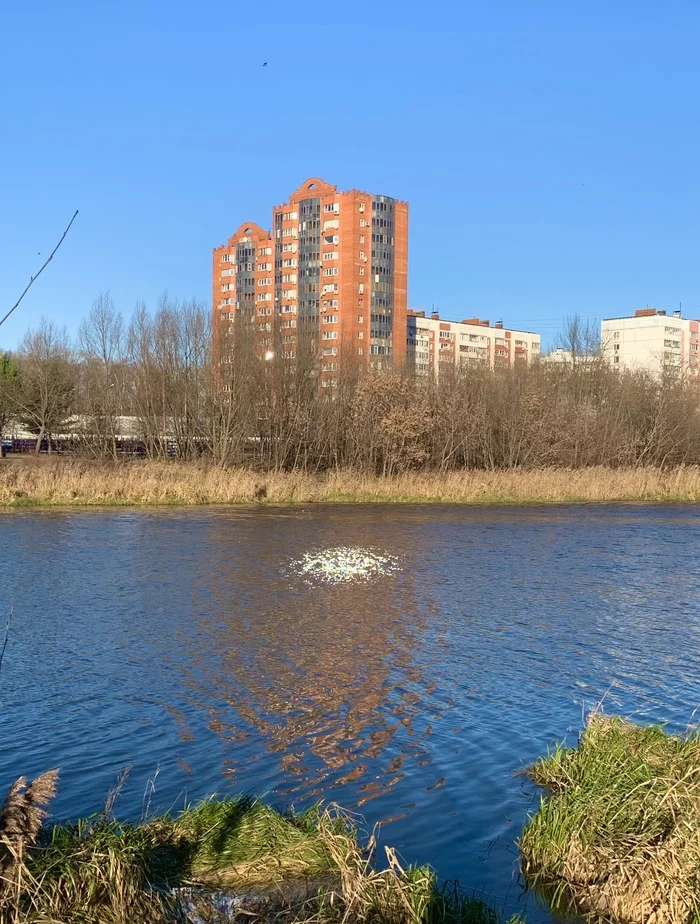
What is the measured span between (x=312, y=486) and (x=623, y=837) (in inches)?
1394

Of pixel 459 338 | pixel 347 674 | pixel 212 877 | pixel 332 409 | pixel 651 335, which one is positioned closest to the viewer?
pixel 212 877

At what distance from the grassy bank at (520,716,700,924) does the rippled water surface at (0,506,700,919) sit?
0.34 metres

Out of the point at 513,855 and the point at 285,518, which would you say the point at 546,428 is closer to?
the point at 285,518

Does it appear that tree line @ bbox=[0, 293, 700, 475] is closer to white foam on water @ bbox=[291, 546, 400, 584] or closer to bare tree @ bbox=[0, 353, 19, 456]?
bare tree @ bbox=[0, 353, 19, 456]

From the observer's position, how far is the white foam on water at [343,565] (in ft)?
69.2

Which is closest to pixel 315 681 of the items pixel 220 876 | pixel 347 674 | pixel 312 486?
pixel 347 674

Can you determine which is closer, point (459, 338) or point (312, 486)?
point (312, 486)

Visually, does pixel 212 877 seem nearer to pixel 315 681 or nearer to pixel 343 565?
pixel 315 681

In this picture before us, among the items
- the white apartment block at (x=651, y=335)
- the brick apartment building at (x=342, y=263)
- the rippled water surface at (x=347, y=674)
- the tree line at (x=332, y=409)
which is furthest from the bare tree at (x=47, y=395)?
the white apartment block at (x=651, y=335)

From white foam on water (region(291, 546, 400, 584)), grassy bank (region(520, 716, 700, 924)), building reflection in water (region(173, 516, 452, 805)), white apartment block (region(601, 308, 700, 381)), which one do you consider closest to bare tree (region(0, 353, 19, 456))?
white foam on water (region(291, 546, 400, 584))

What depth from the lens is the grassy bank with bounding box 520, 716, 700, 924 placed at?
6039 mm

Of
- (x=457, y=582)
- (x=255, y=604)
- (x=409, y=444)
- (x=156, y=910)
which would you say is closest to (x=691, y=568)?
(x=457, y=582)

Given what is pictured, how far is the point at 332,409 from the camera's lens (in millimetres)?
51750

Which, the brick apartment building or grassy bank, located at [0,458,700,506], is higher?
the brick apartment building
